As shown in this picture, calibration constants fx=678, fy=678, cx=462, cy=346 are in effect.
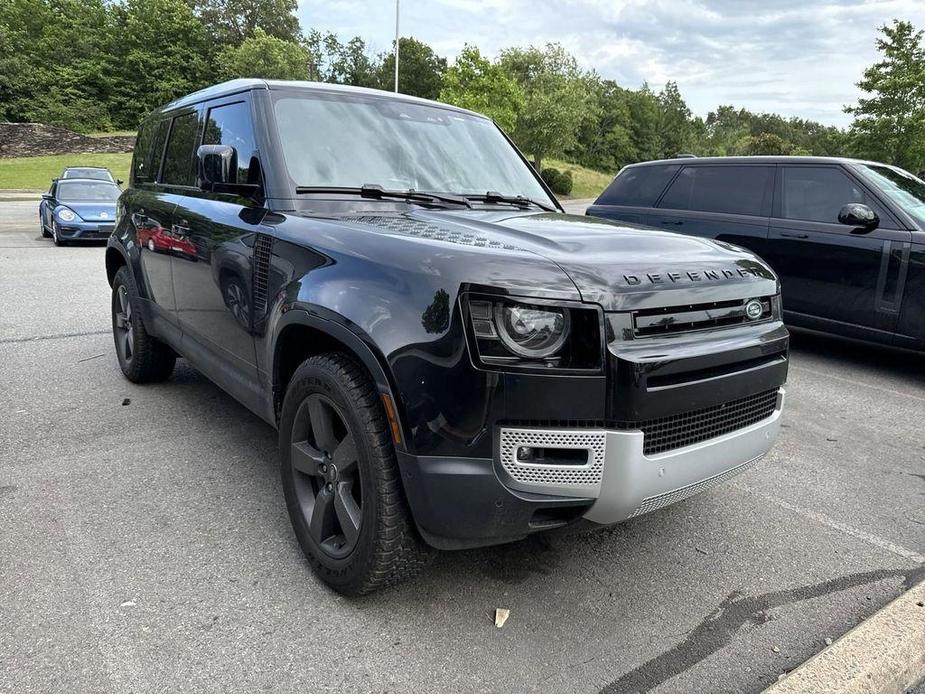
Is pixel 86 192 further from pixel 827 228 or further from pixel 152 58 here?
pixel 152 58

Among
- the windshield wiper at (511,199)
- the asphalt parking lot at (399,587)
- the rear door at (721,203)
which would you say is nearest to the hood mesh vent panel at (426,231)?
the windshield wiper at (511,199)

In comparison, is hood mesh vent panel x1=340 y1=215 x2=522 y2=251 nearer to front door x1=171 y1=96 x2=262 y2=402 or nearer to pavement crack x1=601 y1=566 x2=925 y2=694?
front door x1=171 y1=96 x2=262 y2=402

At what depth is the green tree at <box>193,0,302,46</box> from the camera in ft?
241

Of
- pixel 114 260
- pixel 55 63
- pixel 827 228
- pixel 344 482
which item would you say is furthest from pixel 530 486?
pixel 55 63

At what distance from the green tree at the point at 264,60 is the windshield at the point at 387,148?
5886 centimetres

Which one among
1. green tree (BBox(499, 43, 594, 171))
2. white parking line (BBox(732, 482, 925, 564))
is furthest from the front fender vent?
green tree (BBox(499, 43, 594, 171))

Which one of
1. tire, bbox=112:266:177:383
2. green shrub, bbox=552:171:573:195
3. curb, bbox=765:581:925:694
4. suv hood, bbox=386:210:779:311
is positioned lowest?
curb, bbox=765:581:925:694

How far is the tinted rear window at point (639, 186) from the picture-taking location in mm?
7484

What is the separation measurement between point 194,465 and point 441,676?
208cm

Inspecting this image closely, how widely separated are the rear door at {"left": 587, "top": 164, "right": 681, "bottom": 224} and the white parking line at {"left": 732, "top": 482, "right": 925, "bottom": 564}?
451cm

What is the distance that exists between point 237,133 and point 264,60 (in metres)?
62.1

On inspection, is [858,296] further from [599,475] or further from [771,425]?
[599,475]

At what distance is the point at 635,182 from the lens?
306 inches

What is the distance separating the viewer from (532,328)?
200 centimetres
